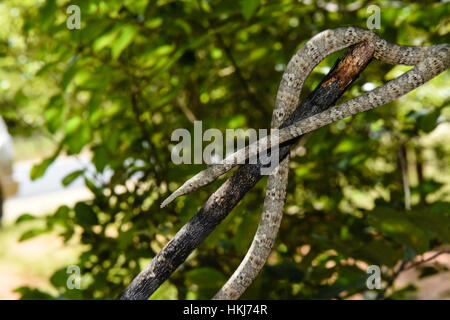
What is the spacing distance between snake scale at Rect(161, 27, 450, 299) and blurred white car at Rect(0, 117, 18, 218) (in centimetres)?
671

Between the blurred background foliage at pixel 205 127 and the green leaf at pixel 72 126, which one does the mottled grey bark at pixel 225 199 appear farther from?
the green leaf at pixel 72 126

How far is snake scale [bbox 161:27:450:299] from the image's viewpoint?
716 mm

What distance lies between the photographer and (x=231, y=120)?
1737 mm

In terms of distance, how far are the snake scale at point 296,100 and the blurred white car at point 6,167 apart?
671 cm

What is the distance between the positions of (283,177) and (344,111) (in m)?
0.15

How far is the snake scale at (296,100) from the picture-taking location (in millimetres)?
716

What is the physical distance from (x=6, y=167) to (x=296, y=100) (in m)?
7.05

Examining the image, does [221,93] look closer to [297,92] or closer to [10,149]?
[297,92]

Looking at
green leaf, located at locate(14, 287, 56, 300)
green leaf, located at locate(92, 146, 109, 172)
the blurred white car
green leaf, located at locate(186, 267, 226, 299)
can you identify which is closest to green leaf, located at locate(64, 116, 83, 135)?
green leaf, located at locate(92, 146, 109, 172)

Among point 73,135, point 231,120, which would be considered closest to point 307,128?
point 231,120

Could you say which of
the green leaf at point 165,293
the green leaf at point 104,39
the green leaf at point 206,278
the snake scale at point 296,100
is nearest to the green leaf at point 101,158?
the green leaf at point 104,39

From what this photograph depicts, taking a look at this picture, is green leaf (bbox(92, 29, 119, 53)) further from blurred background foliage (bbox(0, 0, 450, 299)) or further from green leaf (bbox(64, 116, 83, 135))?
green leaf (bbox(64, 116, 83, 135))

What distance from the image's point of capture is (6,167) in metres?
6.91

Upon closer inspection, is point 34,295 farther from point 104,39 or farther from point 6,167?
point 6,167
